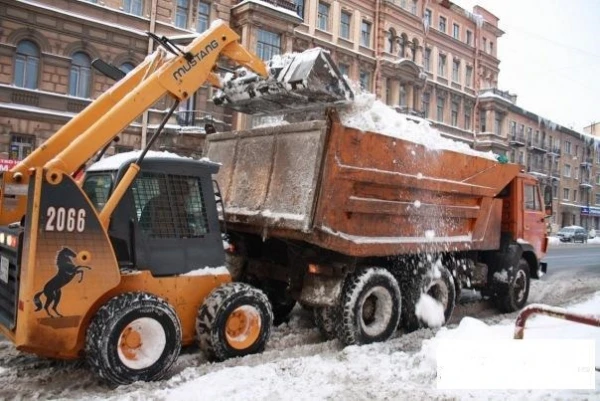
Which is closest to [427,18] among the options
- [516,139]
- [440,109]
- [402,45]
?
[402,45]

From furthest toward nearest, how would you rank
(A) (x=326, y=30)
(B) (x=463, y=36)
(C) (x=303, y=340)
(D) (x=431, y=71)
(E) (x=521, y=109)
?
(E) (x=521, y=109)
(B) (x=463, y=36)
(D) (x=431, y=71)
(A) (x=326, y=30)
(C) (x=303, y=340)

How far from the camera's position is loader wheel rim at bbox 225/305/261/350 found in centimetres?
520

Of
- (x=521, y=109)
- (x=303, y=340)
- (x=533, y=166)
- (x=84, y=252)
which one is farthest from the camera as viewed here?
(x=533, y=166)

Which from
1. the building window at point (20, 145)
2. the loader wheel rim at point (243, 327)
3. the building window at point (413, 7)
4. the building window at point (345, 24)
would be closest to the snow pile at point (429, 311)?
the loader wheel rim at point (243, 327)

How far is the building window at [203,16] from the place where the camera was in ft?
79.1

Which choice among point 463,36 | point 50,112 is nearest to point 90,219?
point 50,112

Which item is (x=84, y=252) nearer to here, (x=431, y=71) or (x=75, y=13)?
(x=75, y=13)

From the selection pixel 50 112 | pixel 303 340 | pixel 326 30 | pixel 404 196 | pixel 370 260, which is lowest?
pixel 303 340

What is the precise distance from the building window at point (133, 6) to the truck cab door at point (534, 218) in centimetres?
1887

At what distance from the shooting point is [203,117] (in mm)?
23156

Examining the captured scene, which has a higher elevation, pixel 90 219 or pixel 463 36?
pixel 463 36

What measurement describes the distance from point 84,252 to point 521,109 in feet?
167

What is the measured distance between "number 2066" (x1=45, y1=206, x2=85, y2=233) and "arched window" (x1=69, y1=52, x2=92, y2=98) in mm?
18240

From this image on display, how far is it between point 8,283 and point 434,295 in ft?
17.5
